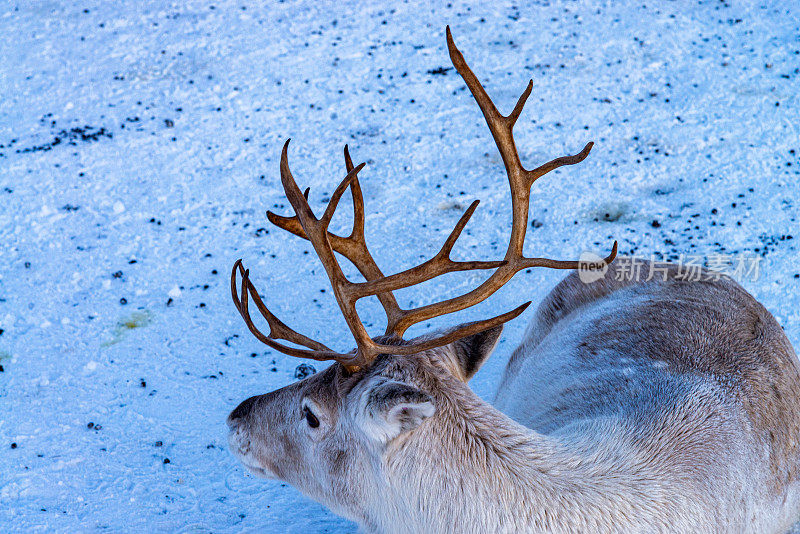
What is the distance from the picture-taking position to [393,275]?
2672 mm

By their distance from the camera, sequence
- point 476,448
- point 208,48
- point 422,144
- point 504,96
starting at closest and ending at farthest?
point 476,448 < point 422,144 < point 504,96 < point 208,48

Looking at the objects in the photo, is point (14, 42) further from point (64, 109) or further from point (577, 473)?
point (577, 473)

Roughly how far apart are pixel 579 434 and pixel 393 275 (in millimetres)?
926

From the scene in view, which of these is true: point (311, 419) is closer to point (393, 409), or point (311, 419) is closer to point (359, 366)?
point (359, 366)

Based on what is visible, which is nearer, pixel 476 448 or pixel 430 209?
pixel 476 448

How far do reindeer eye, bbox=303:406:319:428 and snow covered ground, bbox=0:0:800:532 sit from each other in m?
0.99

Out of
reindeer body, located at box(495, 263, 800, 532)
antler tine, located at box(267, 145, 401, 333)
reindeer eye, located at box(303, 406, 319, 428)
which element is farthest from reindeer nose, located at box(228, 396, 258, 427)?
reindeer body, located at box(495, 263, 800, 532)

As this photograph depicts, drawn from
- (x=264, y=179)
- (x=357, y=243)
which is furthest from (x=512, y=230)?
(x=264, y=179)

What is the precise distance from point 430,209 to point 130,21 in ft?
14.2

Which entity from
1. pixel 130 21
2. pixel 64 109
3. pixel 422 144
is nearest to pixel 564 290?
pixel 422 144

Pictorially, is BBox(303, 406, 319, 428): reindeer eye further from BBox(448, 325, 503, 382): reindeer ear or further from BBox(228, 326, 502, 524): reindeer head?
BBox(448, 325, 503, 382): reindeer ear

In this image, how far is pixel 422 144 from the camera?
6449 mm

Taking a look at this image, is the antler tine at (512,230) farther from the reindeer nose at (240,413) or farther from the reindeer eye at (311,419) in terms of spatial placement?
the reindeer nose at (240,413)

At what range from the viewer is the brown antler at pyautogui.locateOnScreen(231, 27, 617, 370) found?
2691 millimetres
